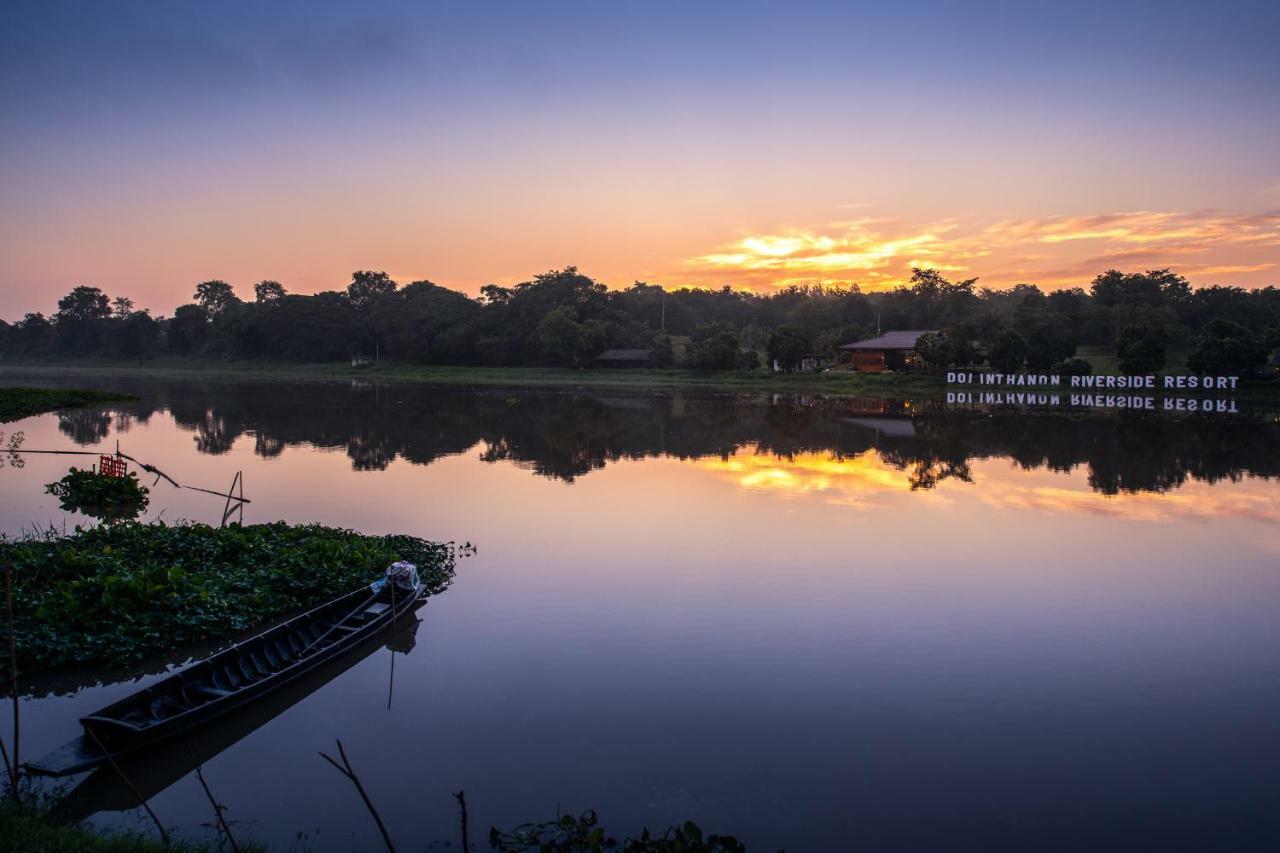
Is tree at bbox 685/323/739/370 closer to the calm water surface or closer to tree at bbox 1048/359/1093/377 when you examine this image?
tree at bbox 1048/359/1093/377

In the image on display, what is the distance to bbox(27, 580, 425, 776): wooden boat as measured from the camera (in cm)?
806

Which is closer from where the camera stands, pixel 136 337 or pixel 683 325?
pixel 683 325

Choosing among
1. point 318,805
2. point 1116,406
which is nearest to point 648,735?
point 318,805

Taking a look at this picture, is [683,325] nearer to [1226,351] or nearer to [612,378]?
[612,378]

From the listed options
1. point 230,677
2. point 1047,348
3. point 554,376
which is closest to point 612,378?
point 554,376

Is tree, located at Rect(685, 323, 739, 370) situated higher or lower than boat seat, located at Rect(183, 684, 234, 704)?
higher

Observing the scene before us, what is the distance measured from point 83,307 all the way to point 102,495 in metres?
137

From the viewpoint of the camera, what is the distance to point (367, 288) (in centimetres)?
11219

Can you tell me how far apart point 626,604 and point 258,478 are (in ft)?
53.2

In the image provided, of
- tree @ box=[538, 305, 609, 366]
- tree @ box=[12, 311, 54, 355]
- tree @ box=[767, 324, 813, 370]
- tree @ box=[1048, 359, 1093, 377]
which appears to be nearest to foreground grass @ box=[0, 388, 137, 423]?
tree @ box=[538, 305, 609, 366]

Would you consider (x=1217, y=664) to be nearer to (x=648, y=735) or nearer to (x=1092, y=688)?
(x=1092, y=688)

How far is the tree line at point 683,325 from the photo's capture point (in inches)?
2584

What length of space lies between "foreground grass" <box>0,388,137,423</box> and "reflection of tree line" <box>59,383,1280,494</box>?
7.83 feet

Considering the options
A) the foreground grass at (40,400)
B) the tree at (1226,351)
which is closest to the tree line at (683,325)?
the tree at (1226,351)
